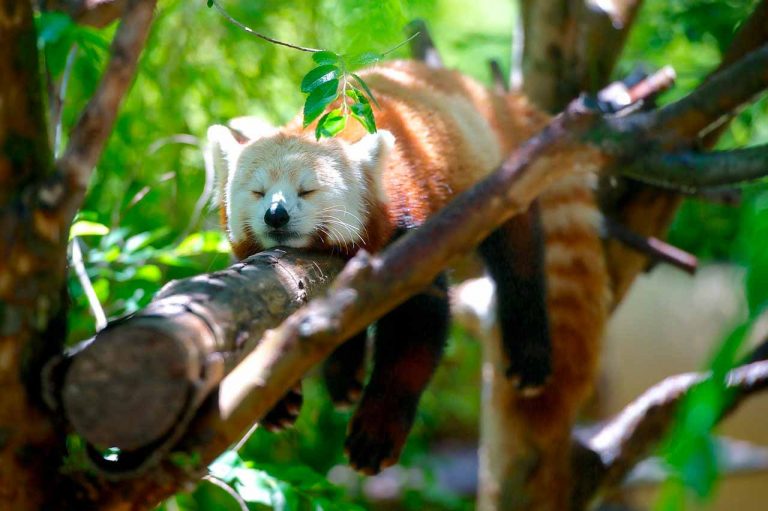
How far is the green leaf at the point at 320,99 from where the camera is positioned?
1438 millimetres

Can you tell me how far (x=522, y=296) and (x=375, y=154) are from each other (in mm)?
878

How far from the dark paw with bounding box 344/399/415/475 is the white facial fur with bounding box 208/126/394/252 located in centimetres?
48

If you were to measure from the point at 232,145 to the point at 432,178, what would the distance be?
621 millimetres

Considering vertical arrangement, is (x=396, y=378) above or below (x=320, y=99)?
below

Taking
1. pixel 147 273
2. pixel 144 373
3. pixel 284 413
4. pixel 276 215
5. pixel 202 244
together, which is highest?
pixel 144 373

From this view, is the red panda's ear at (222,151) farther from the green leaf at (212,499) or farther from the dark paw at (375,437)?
the green leaf at (212,499)

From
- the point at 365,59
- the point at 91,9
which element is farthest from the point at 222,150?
the point at 365,59

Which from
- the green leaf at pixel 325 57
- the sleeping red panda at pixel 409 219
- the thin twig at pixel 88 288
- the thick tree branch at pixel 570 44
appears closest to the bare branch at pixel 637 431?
the sleeping red panda at pixel 409 219

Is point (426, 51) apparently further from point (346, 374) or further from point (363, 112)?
point (363, 112)

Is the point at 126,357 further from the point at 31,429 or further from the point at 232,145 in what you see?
the point at 232,145

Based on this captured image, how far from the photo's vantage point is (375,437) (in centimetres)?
229

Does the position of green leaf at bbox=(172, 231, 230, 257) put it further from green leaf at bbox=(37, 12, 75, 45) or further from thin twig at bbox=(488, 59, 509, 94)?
thin twig at bbox=(488, 59, 509, 94)

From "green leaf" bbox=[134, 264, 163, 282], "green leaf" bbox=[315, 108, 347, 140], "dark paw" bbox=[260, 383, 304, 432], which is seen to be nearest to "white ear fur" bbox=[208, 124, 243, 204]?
"green leaf" bbox=[134, 264, 163, 282]

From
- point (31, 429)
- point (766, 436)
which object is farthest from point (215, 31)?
point (766, 436)
